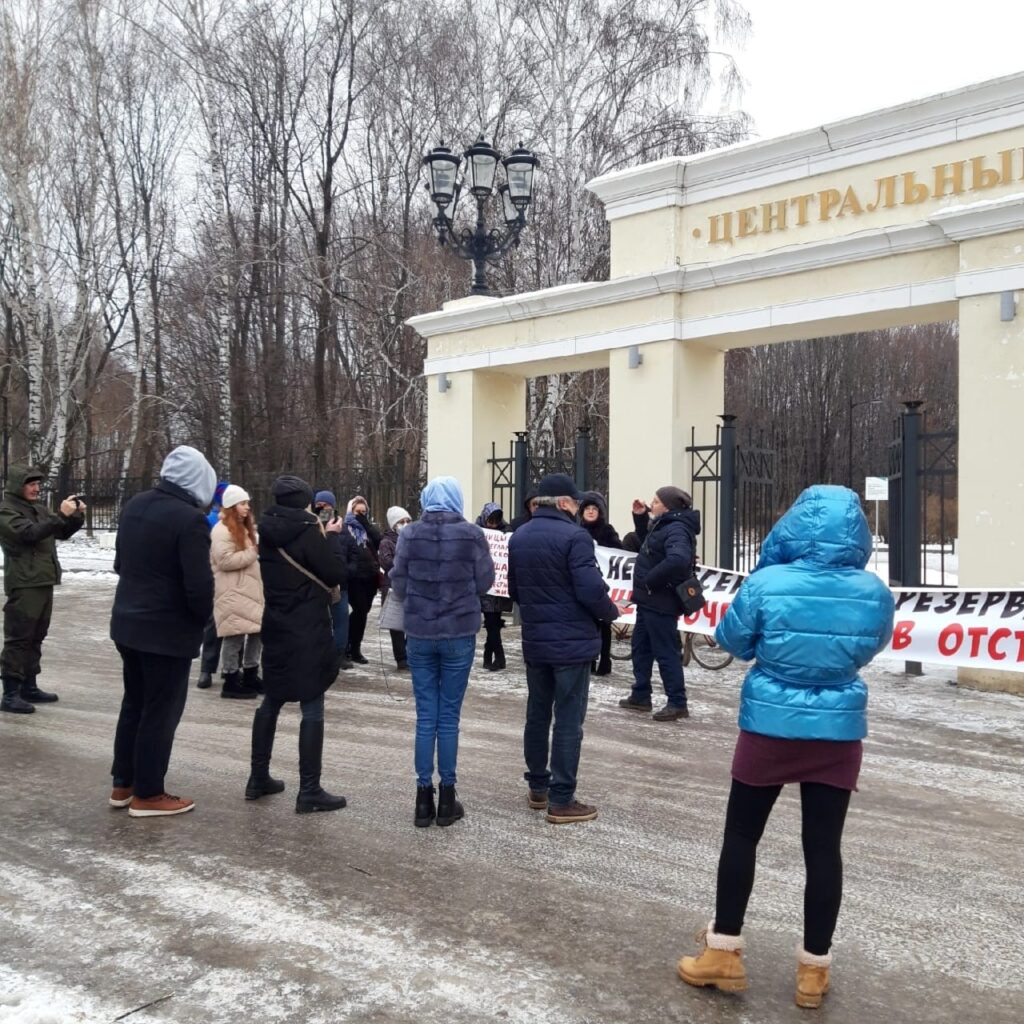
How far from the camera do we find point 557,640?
552 centimetres

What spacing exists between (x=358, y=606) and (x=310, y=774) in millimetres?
5108

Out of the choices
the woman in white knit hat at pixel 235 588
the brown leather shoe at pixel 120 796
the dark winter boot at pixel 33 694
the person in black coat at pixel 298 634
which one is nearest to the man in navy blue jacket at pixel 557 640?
the person in black coat at pixel 298 634

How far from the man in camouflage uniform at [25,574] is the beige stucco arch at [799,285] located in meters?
6.79

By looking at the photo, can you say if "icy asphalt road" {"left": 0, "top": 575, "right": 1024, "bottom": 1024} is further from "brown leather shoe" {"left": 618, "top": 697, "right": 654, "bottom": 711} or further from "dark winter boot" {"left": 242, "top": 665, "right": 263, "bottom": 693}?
"dark winter boot" {"left": 242, "top": 665, "right": 263, "bottom": 693}

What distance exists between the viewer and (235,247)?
26219 millimetres

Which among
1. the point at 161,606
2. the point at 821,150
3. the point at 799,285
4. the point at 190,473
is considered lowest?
the point at 161,606

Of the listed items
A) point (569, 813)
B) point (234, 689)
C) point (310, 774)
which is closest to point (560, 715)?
point (569, 813)

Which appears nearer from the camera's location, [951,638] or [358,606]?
[951,638]

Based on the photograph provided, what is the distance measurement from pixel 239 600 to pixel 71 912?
15.1 ft

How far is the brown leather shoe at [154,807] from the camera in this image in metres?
5.44

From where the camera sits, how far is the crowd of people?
352 cm

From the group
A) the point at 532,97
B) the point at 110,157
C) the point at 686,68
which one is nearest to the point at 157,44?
the point at 110,157

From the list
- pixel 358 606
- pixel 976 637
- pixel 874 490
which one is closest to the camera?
pixel 976 637

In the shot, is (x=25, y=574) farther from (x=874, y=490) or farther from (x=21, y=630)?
(x=874, y=490)
